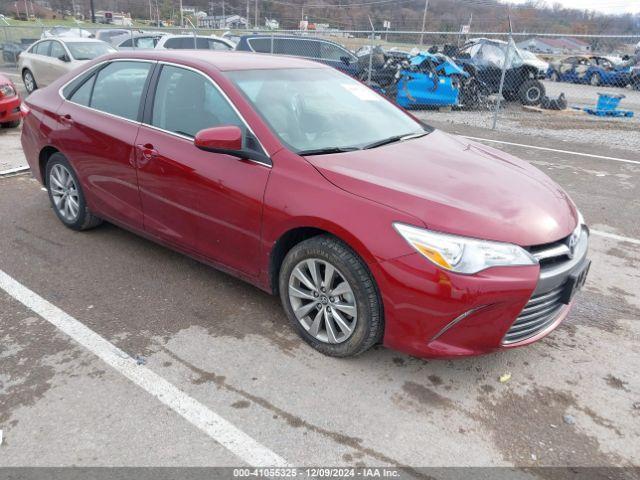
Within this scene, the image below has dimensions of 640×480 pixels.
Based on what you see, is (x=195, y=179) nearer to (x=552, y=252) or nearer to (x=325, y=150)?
(x=325, y=150)

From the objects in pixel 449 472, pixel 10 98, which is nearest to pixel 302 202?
pixel 449 472

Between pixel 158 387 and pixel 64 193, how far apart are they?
2647 millimetres

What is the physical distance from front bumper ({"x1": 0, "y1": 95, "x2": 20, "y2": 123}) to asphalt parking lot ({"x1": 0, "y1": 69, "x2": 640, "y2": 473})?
228 inches

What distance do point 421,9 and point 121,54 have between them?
50057mm

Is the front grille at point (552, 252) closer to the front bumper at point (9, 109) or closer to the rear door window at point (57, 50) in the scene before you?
the front bumper at point (9, 109)

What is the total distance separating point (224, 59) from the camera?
3.68m

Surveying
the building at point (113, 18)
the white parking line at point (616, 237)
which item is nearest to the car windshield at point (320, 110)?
the white parking line at point (616, 237)

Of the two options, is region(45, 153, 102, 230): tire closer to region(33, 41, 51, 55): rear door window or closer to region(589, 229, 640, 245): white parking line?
region(589, 229, 640, 245): white parking line

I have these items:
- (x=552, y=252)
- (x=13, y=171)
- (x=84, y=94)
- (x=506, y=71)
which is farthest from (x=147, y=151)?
(x=506, y=71)

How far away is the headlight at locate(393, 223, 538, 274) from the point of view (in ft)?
8.00

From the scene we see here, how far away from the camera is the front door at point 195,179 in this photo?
3.10m

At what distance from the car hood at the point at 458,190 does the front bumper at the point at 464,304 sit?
0.19 m

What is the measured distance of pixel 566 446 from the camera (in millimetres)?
2400

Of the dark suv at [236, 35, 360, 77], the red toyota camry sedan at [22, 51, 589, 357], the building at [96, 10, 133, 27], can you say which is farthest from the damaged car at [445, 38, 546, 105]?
the building at [96, 10, 133, 27]
